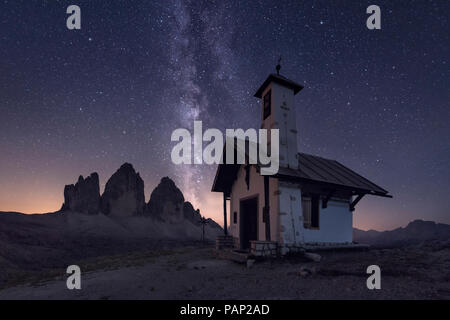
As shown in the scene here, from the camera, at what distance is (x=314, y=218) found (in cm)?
1217

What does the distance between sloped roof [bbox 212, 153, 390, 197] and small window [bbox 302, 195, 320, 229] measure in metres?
0.99

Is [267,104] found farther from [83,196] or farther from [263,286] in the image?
[83,196]

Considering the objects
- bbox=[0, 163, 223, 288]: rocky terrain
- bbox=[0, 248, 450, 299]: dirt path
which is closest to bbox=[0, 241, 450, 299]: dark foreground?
bbox=[0, 248, 450, 299]: dirt path

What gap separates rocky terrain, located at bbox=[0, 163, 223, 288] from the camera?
65.9m

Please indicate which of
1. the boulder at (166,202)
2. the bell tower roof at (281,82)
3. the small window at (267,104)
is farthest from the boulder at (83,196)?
the bell tower roof at (281,82)

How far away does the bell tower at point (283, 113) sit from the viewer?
39.0 ft

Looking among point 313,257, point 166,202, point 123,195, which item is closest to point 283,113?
point 313,257

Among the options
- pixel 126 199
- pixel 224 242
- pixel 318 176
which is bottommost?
pixel 126 199

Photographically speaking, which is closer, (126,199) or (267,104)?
(267,104)

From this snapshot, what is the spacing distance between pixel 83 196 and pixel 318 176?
10801 centimetres

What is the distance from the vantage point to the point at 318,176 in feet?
40.1

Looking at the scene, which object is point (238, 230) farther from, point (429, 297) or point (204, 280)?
point (429, 297)
